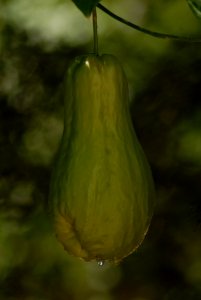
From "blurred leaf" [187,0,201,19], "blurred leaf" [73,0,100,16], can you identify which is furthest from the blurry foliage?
"blurred leaf" [73,0,100,16]

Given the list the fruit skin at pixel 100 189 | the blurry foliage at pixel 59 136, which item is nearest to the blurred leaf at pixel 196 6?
the fruit skin at pixel 100 189

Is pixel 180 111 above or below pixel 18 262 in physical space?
A: above

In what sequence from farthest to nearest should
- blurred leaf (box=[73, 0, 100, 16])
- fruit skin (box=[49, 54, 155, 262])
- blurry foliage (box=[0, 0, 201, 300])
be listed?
blurry foliage (box=[0, 0, 201, 300]) < fruit skin (box=[49, 54, 155, 262]) < blurred leaf (box=[73, 0, 100, 16])

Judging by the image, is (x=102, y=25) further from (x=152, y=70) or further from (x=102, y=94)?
(x=102, y=94)

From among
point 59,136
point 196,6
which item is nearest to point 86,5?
point 196,6

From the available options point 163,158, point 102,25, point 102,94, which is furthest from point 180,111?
point 102,94

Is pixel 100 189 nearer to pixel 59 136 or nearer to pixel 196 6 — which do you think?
pixel 196 6

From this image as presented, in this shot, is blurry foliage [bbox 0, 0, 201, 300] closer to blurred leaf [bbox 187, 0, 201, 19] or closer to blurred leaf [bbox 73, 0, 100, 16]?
blurred leaf [bbox 187, 0, 201, 19]
